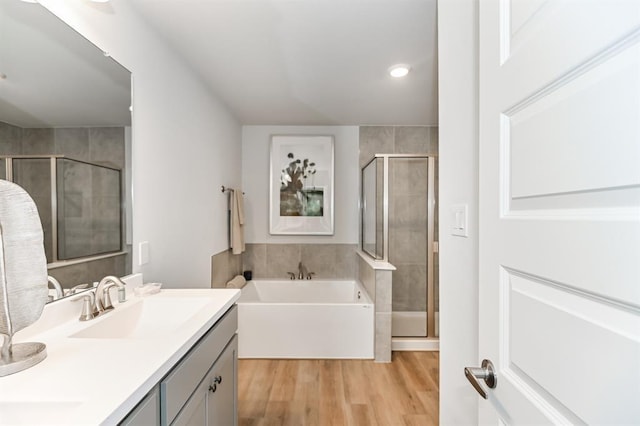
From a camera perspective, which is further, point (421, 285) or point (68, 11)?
point (421, 285)

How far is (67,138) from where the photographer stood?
Result: 1.23m

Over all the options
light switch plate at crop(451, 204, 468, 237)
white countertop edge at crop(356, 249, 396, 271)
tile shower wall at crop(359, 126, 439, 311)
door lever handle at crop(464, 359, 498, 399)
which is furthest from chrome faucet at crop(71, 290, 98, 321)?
tile shower wall at crop(359, 126, 439, 311)

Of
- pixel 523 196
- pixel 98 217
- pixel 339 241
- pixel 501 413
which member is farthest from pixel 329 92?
pixel 501 413

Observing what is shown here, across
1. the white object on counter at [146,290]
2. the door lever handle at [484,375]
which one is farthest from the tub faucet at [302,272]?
the door lever handle at [484,375]

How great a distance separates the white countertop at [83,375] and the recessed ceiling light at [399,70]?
2.18 meters

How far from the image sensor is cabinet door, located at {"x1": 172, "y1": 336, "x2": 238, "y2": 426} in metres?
1.07

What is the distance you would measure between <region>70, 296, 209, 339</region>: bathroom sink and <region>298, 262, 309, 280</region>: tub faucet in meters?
2.50

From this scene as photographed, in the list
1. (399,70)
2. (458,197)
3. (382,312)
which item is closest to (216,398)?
(458,197)

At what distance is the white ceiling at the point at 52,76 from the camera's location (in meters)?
1.04

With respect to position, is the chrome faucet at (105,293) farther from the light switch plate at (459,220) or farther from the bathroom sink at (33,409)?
the light switch plate at (459,220)

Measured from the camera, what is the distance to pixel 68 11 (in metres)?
1.26

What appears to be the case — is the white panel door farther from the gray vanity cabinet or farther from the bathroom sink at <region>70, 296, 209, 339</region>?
the bathroom sink at <region>70, 296, 209, 339</region>

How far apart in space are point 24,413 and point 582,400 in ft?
3.46

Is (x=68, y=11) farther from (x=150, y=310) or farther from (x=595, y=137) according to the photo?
(x=595, y=137)
